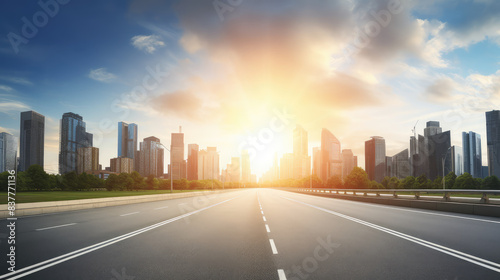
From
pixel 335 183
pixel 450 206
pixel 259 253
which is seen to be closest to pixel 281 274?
pixel 259 253

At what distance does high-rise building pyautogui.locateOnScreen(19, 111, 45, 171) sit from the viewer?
137125 mm

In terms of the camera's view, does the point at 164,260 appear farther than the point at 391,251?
No

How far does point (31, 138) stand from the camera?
147m

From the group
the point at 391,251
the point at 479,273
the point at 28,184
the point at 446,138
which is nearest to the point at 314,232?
the point at 391,251

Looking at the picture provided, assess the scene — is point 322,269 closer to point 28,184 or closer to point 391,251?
point 391,251

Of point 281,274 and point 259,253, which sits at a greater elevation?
point 281,274

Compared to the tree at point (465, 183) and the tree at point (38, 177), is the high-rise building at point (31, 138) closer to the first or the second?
the tree at point (38, 177)

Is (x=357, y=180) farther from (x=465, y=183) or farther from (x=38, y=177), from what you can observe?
(x=38, y=177)

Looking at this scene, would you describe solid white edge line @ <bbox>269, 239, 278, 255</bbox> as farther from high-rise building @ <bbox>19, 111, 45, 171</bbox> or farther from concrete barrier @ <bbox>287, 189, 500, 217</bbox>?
high-rise building @ <bbox>19, 111, 45, 171</bbox>

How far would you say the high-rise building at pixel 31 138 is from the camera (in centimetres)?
13712

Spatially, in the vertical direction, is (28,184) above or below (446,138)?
below

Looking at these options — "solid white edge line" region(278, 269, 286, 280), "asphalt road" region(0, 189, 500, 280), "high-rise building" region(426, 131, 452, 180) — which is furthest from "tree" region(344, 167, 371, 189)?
"solid white edge line" region(278, 269, 286, 280)

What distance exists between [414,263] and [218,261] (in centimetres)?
395

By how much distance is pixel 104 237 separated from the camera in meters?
10.1
